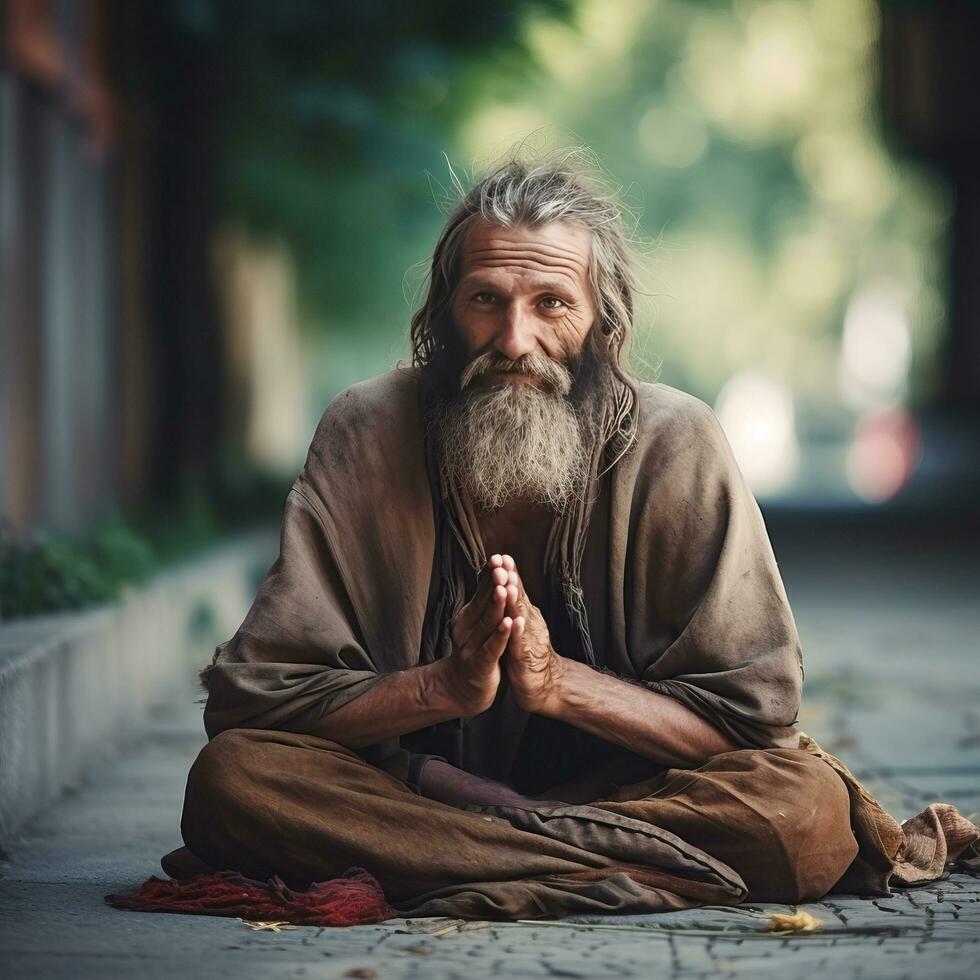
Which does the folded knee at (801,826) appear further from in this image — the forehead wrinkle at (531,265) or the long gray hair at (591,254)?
the forehead wrinkle at (531,265)

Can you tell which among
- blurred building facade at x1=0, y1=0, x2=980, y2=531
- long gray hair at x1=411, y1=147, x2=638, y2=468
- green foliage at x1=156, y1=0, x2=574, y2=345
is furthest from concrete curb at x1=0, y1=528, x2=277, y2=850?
green foliage at x1=156, y1=0, x2=574, y2=345

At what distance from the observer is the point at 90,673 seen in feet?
21.6

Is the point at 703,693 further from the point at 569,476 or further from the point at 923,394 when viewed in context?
the point at 923,394

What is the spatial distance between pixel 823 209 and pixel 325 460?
35448 millimetres

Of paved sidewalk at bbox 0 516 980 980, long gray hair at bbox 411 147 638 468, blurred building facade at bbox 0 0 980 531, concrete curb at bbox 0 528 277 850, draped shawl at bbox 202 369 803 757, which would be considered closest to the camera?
paved sidewalk at bbox 0 516 980 980

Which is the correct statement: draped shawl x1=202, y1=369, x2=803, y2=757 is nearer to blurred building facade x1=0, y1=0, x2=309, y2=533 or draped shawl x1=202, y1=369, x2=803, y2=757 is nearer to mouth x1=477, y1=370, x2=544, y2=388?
mouth x1=477, y1=370, x2=544, y2=388

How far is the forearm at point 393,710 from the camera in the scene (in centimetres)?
421

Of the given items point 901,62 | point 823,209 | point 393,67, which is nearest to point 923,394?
point 823,209

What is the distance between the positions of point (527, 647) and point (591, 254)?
1.04m

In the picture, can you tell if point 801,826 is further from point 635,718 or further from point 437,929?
point 437,929

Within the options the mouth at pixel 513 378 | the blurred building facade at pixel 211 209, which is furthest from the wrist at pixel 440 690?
the blurred building facade at pixel 211 209

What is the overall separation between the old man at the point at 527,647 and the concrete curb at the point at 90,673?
112 centimetres

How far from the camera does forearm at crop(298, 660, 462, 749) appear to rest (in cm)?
421

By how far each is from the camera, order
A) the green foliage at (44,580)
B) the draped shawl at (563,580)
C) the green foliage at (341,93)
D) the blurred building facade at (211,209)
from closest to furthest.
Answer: the draped shawl at (563,580) < the green foliage at (44,580) < the blurred building facade at (211,209) < the green foliage at (341,93)
